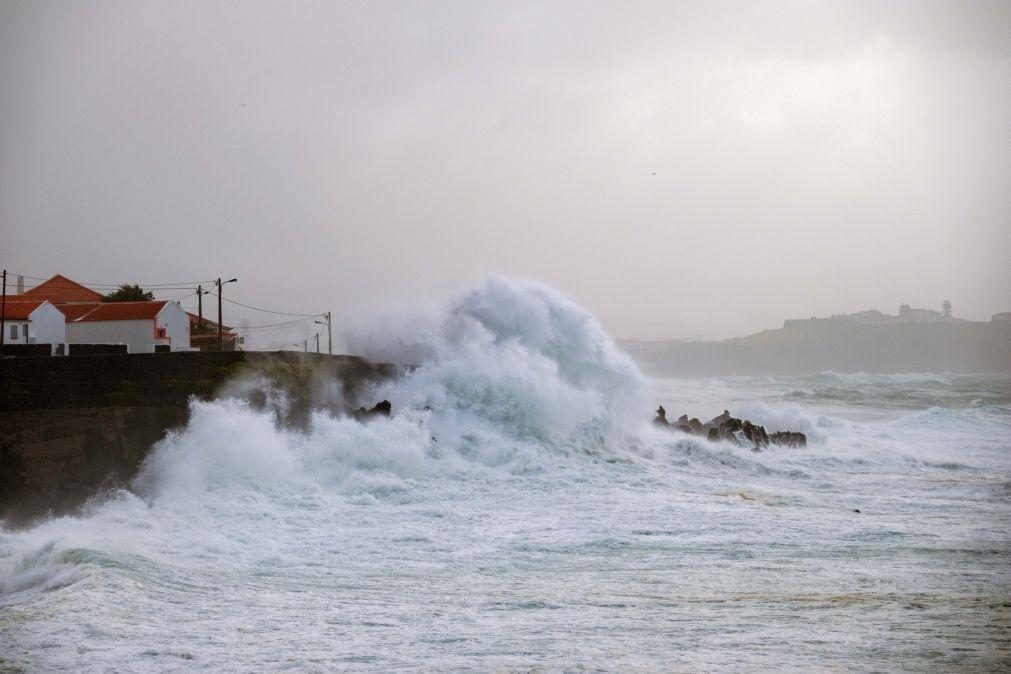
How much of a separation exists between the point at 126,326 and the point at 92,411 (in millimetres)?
11859

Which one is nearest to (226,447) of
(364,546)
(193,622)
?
(364,546)

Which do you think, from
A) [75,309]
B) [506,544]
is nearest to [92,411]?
[506,544]

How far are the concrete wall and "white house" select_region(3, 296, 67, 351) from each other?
65 centimetres

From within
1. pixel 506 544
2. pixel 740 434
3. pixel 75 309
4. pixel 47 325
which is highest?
pixel 75 309

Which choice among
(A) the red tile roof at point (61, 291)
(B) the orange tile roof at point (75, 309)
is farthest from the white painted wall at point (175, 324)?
(A) the red tile roof at point (61, 291)

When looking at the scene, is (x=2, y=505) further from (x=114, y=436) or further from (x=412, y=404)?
(x=412, y=404)

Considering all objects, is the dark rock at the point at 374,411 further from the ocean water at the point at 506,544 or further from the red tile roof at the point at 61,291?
the red tile roof at the point at 61,291

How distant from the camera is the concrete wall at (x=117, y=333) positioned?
21.6 m

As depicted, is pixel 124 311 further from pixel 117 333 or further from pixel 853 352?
pixel 853 352

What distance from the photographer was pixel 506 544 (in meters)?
8.02

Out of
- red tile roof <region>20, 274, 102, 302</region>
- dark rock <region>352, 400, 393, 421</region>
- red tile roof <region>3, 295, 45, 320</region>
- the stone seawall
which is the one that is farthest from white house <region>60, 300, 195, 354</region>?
the stone seawall

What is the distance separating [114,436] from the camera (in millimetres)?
10844

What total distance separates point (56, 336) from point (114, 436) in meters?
12.0

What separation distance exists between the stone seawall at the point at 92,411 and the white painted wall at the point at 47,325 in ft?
30.2
